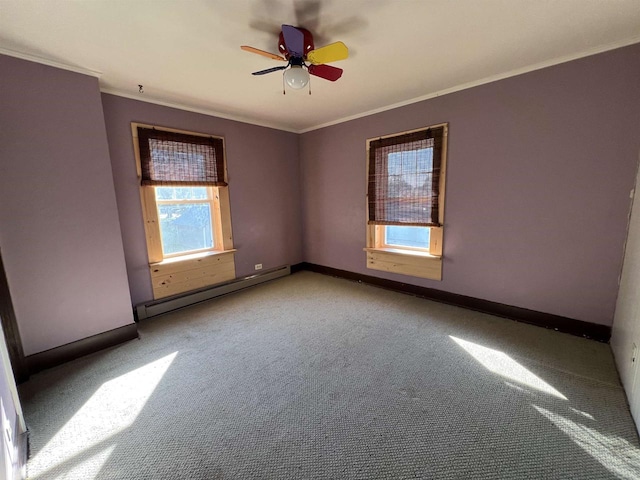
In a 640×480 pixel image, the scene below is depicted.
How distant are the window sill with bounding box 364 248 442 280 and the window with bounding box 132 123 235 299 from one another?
2.09 metres

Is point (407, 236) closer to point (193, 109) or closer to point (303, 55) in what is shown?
point (303, 55)

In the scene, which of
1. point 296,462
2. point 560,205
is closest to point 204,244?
point 296,462

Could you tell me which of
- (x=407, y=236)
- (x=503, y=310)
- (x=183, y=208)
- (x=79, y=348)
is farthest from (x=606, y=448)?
(x=183, y=208)

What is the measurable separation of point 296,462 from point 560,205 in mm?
2971

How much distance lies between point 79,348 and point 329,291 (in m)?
2.73

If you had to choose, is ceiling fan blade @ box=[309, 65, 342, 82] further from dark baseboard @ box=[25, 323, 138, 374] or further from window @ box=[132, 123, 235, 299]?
dark baseboard @ box=[25, 323, 138, 374]

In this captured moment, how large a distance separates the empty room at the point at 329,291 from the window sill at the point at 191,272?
0.09 feet

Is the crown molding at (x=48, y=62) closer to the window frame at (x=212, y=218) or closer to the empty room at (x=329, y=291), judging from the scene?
the empty room at (x=329, y=291)

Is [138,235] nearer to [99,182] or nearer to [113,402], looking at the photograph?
[99,182]

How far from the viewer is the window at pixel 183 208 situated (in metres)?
3.06

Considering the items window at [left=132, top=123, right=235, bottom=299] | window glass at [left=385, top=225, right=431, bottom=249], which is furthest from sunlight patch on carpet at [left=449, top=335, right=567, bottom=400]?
window at [left=132, top=123, right=235, bottom=299]

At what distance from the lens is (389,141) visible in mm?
3521

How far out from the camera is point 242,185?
3.91 meters

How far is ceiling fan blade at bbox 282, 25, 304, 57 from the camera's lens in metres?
1.65
